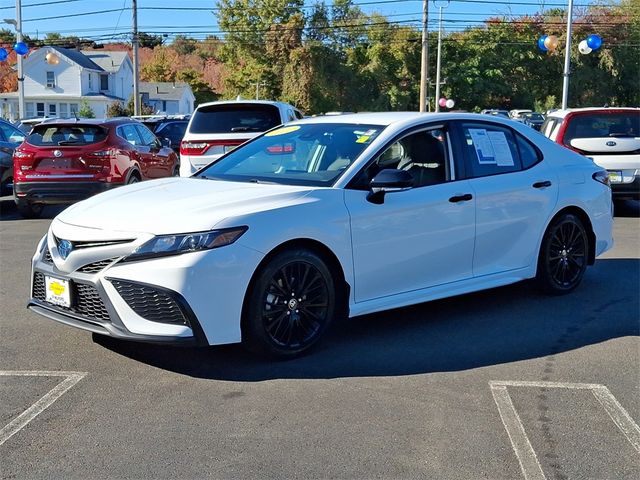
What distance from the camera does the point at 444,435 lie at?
394cm

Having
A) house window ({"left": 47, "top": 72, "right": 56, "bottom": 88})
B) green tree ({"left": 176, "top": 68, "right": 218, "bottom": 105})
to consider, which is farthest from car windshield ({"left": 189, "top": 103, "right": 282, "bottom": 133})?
green tree ({"left": 176, "top": 68, "right": 218, "bottom": 105})

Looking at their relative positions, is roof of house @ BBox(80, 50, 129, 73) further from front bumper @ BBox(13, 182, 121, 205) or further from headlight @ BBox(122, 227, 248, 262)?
headlight @ BBox(122, 227, 248, 262)

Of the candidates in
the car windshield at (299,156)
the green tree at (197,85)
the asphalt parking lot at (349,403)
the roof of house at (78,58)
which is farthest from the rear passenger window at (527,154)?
the green tree at (197,85)

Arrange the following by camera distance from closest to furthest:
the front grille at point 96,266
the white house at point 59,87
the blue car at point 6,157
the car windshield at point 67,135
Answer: the front grille at point 96,266 < the car windshield at point 67,135 < the blue car at point 6,157 < the white house at point 59,87

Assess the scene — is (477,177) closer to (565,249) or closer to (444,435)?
(565,249)

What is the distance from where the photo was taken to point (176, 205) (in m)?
4.93

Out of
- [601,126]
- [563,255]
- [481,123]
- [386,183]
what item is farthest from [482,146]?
[601,126]

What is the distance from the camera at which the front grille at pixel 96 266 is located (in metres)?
4.66

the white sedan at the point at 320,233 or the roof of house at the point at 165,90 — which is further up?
the roof of house at the point at 165,90

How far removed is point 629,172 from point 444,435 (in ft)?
30.7

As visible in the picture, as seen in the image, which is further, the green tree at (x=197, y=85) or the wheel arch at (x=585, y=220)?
the green tree at (x=197, y=85)

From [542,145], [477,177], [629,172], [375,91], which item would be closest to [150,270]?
[477,177]

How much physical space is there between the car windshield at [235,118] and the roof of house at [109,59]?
A: 60058mm

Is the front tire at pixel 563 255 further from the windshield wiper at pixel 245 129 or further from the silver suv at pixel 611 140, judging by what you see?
the windshield wiper at pixel 245 129
